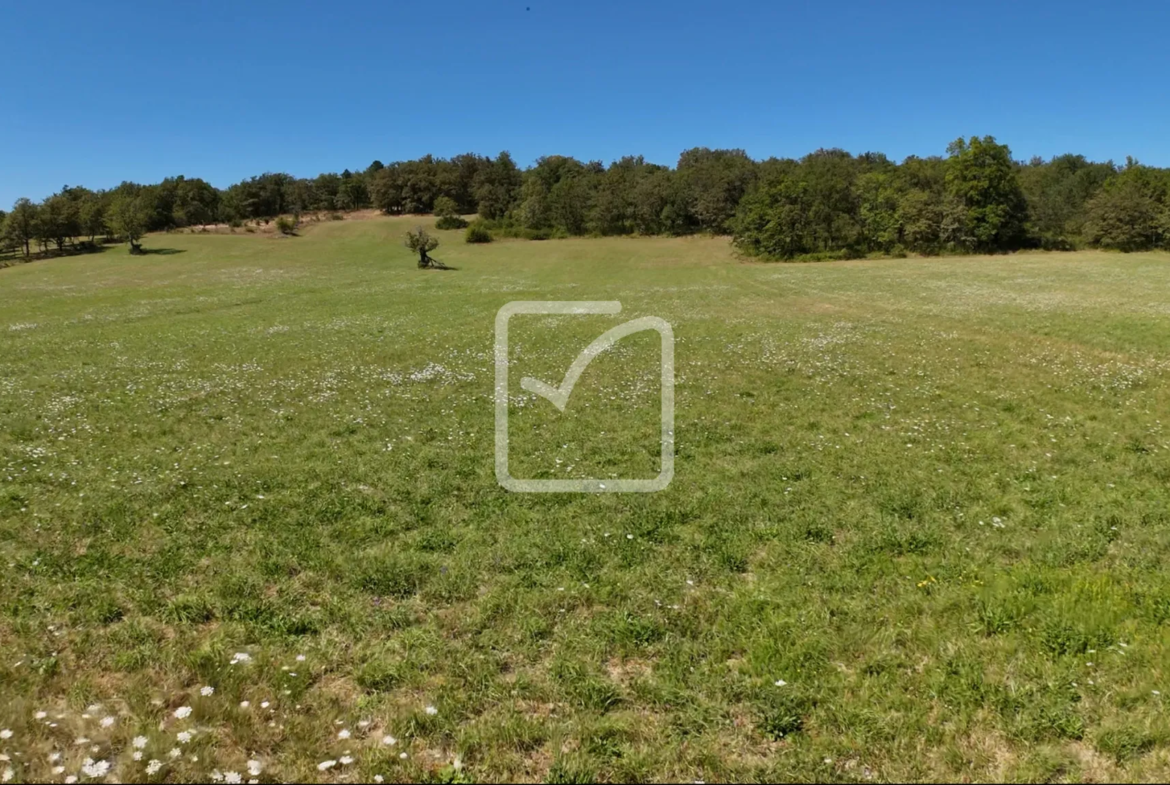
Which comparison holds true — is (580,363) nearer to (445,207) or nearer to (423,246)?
(423,246)

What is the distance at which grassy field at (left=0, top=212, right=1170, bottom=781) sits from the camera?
14.6 feet

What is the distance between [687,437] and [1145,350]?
15.8m

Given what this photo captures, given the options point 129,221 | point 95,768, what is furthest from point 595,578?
point 129,221

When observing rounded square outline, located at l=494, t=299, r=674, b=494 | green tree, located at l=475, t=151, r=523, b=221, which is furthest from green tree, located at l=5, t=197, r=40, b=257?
rounded square outline, located at l=494, t=299, r=674, b=494

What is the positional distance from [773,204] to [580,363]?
63.8 metres

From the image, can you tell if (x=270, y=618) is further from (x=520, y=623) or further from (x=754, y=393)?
(x=754, y=393)

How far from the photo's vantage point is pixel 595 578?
6.76 meters

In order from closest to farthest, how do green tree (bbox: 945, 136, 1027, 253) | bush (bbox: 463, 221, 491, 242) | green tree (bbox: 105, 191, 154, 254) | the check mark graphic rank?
the check mark graphic
green tree (bbox: 945, 136, 1027, 253)
green tree (bbox: 105, 191, 154, 254)
bush (bbox: 463, 221, 491, 242)

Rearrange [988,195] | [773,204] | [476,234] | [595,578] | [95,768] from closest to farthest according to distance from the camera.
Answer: [95,768], [595,578], [988,195], [773,204], [476,234]

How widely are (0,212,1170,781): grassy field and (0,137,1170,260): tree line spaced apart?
62463mm

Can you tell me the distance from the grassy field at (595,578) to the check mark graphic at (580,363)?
52cm

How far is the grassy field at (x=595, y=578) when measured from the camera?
4445 millimetres

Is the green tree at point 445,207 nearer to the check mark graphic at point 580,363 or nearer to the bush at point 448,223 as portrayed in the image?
the bush at point 448,223

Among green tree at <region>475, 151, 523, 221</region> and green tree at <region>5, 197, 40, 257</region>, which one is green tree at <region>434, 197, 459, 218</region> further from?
green tree at <region>5, 197, 40, 257</region>
